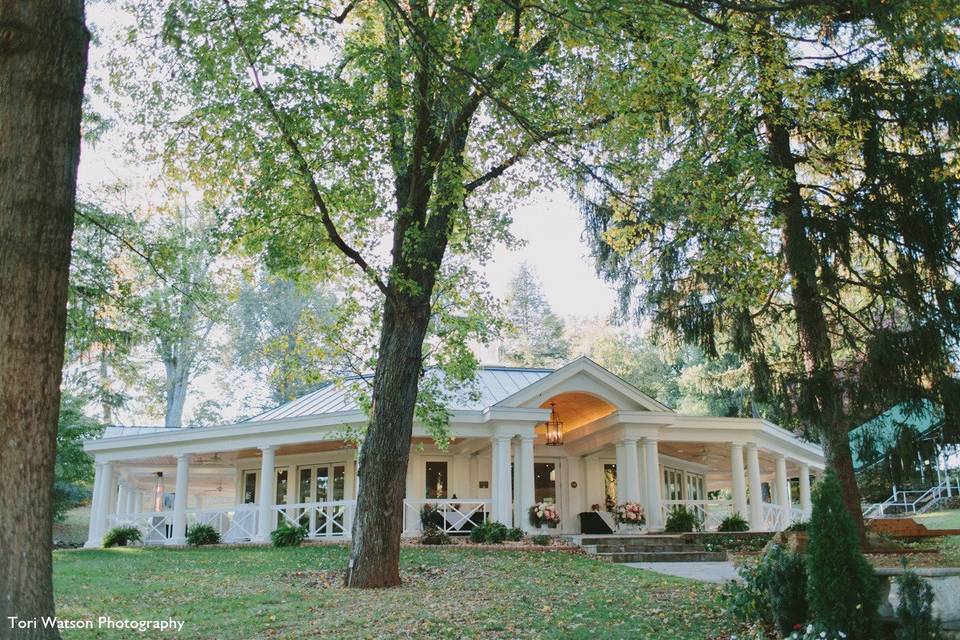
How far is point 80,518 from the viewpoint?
33.3 metres

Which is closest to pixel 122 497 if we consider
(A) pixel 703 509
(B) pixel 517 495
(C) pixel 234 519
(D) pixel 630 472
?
(C) pixel 234 519

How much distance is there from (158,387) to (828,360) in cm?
3051

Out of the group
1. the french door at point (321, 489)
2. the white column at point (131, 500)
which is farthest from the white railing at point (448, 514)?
the white column at point (131, 500)

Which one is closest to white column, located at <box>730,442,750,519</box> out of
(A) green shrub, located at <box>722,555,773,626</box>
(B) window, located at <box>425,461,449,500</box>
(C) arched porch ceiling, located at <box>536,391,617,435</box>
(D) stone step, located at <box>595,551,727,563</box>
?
(C) arched porch ceiling, located at <box>536,391,617,435</box>

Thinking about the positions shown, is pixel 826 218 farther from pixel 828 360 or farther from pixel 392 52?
pixel 392 52

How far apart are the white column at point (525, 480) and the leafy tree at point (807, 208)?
17.3ft

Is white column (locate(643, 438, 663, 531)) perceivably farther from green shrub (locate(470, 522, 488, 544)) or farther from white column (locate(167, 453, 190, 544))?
white column (locate(167, 453, 190, 544))

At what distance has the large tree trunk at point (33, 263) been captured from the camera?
14.4ft

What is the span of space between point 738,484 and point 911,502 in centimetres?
1457

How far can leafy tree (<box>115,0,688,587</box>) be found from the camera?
850 cm

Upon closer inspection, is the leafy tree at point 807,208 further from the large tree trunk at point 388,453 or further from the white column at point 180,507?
the white column at point 180,507

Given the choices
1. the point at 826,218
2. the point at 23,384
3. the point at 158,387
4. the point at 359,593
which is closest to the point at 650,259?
the point at 826,218

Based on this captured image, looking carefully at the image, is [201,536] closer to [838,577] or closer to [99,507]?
[99,507]

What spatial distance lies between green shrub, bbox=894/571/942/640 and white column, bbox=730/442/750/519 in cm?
1425
